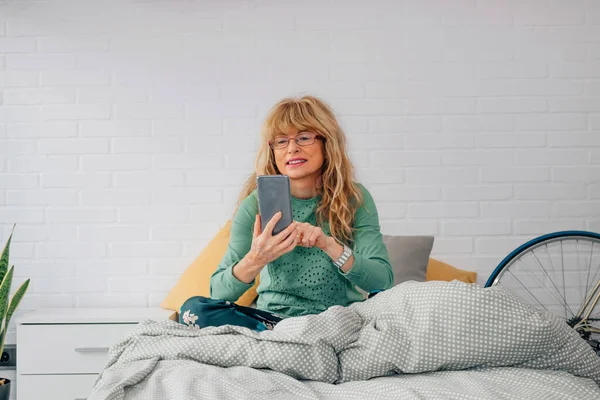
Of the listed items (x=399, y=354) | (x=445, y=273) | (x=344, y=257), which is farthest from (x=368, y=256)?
(x=445, y=273)

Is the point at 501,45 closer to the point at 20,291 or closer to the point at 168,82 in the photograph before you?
the point at 168,82

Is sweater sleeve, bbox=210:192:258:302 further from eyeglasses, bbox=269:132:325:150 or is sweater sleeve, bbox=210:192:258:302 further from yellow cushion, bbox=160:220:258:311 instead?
yellow cushion, bbox=160:220:258:311

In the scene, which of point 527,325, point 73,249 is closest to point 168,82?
point 73,249

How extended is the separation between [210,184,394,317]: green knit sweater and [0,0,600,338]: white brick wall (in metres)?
1.13

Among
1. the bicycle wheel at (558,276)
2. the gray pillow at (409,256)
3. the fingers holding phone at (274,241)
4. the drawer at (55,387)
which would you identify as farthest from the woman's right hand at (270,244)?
the bicycle wheel at (558,276)

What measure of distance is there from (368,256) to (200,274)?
3.84 feet

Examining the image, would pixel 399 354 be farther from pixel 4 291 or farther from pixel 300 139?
pixel 4 291

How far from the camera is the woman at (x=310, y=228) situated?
7.58 feet

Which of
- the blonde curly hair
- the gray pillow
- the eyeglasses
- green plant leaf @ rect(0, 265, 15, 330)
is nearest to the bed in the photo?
the blonde curly hair

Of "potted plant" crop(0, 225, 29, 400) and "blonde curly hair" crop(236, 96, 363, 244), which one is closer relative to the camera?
"blonde curly hair" crop(236, 96, 363, 244)

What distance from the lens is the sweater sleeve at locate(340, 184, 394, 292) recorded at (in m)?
2.30

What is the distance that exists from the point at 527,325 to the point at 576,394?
0.19 meters

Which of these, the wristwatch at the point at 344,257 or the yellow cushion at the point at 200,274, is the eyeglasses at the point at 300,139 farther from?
the yellow cushion at the point at 200,274

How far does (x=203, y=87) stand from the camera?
3.61 m
